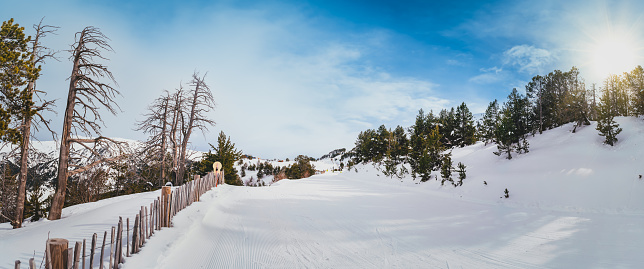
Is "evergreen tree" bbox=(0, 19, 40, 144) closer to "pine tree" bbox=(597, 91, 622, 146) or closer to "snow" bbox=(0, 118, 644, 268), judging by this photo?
"snow" bbox=(0, 118, 644, 268)

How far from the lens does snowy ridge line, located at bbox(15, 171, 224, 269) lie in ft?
11.2

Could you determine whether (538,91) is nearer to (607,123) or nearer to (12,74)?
(607,123)

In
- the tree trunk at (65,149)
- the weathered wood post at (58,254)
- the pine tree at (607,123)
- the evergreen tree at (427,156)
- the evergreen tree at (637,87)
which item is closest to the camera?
the weathered wood post at (58,254)

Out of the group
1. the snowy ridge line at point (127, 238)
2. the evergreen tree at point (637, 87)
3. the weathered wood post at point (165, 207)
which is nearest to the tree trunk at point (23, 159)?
the snowy ridge line at point (127, 238)

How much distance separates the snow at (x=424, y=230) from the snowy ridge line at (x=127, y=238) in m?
0.28

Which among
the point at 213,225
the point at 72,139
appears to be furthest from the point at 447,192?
the point at 72,139

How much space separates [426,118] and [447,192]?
34.5 meters

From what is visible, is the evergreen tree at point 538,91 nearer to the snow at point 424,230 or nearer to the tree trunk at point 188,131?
the snow at point 424,230

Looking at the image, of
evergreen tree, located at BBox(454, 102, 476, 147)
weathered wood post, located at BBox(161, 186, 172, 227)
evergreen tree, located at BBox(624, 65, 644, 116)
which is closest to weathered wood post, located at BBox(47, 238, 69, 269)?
weathered wood post, located at BBox(161, 186, 172, 227)

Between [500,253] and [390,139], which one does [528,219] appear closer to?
[500,253]

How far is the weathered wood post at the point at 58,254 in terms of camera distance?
339cm

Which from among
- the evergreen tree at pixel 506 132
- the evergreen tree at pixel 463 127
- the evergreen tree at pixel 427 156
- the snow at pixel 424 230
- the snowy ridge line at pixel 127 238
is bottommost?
the snow at pixel 424 230

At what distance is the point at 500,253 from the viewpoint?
6.09 m

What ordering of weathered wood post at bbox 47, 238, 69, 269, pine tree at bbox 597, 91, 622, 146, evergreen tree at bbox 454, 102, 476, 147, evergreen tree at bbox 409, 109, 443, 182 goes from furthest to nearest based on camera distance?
evergreen tree at bbox 454, 102, 476, 147
evergreen tree at bbox 409, 109, 443, 182
pine tree at bbox 597, 91, 622, 146
weathered wood post at bbox 47, 238, 69, 269
